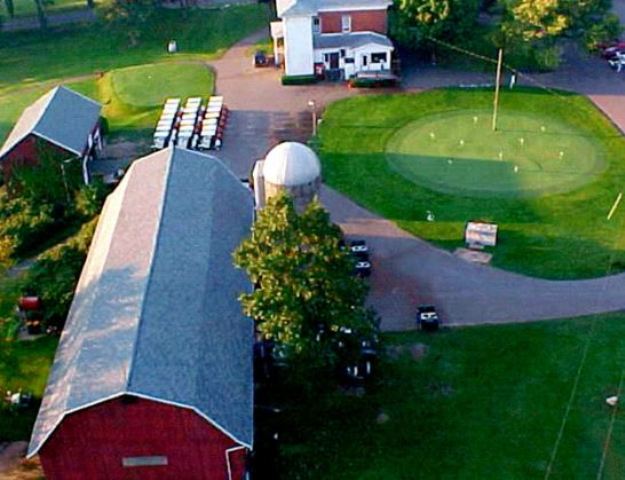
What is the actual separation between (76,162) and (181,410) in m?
27.5

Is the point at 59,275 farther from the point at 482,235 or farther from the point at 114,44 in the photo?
the point at 114,44

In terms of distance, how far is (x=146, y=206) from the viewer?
40.6 meters

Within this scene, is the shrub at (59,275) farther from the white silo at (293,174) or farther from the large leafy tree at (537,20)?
the large leafy tree at (537,20)

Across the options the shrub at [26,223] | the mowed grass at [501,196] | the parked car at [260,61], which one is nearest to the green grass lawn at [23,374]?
the shrub at [26,223]

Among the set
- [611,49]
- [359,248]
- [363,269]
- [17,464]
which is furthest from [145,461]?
[611,49]

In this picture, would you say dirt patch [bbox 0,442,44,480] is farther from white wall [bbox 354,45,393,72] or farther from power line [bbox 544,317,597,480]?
white wall [bbox 354,45,393,72]

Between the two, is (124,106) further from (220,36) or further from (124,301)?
(124,301)

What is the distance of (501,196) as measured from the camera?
5138cm

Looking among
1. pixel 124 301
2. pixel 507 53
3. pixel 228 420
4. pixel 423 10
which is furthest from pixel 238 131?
pixel 228 420

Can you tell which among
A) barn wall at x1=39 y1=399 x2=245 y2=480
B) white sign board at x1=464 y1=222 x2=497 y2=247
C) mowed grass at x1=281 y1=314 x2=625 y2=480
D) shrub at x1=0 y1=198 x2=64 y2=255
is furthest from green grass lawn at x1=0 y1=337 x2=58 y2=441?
white sign board at x1=464 y1=222 x2=497 y2=247

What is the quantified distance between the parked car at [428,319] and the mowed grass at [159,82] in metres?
32.1

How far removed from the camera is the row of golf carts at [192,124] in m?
58.7

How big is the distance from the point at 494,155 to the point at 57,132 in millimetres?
27632

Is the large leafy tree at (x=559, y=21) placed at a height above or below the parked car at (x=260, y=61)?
above
